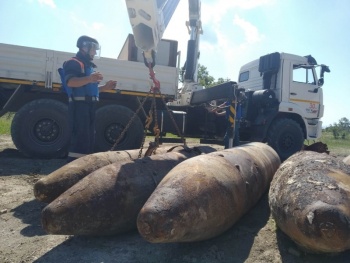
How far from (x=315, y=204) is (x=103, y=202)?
76.4 inches

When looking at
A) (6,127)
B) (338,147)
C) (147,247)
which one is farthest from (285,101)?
(6,127)

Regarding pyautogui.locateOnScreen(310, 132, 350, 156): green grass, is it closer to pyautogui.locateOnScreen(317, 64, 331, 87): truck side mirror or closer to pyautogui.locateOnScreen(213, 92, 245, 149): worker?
pyautogui.locateOnScreen(317, 64, 331, 87): truck side mirror

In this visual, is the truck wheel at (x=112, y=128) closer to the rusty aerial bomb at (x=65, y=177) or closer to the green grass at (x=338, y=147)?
the rusty aerial bomb at (x=65, y=177)

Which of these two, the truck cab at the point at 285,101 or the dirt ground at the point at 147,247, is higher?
the truck cab at the point at 285,101

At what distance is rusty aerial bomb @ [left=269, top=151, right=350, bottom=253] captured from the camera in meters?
2.45

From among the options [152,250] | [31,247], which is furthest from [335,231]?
[31,247]

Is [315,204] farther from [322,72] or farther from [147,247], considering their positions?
[322,72]

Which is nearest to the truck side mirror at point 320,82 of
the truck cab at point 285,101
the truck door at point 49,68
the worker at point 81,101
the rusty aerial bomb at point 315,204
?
the truck cab at point 285,101

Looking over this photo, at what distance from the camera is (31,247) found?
Result: 3.21 metres

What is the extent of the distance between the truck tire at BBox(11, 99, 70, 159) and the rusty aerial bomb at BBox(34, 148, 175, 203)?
3.33 meters

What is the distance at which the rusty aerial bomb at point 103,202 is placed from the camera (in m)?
2.99

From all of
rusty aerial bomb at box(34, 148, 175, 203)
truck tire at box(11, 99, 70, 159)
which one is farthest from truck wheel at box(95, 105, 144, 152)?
rusty aerial bomb at box(34, 148, 175, 203)

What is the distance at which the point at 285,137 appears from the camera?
863 centimetres

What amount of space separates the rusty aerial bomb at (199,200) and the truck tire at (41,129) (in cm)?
467
